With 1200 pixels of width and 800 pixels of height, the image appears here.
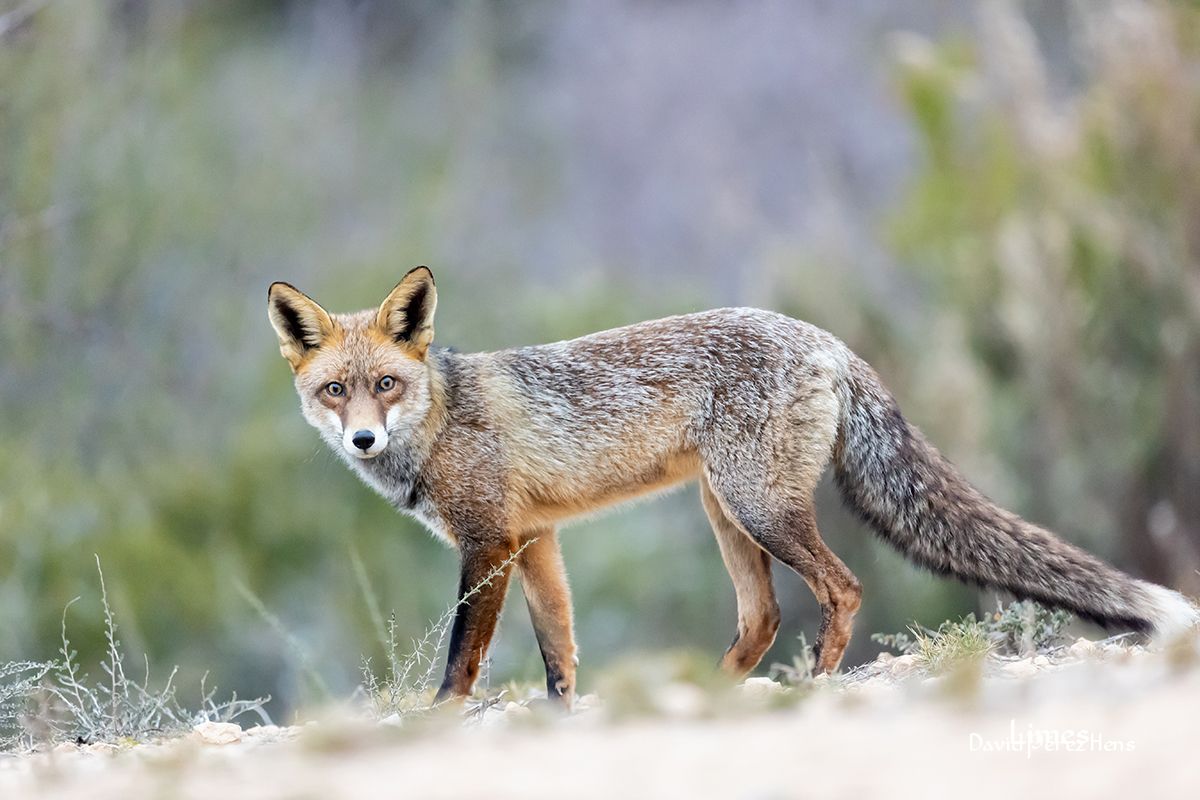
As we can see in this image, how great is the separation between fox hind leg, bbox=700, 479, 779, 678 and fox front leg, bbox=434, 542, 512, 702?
3.13 ft

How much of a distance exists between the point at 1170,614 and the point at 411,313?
10.2 feet

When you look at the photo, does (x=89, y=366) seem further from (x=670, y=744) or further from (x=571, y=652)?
(x=670, y=744)

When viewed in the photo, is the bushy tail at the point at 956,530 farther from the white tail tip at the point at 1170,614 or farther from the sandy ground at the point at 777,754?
the sandy ground at the point at 777,754

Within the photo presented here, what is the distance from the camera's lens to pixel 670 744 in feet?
10.8

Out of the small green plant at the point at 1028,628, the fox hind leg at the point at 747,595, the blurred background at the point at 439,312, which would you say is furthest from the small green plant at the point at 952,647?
the blurred background at the point at 439,312

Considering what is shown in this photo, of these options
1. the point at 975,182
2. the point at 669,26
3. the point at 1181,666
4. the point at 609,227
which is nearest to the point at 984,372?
the point at 975,182

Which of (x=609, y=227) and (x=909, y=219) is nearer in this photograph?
(x=909, y=219)

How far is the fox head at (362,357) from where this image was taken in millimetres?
5715

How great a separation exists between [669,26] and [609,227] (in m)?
4.64

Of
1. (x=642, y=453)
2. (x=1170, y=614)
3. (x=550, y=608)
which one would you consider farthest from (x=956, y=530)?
(x=550, y=608)

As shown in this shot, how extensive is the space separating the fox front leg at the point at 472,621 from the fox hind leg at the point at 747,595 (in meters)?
0.95

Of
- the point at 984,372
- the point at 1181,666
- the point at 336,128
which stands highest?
the point at 336,128

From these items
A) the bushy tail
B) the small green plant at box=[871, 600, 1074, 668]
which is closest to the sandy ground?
the bushy tail

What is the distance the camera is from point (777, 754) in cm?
313
